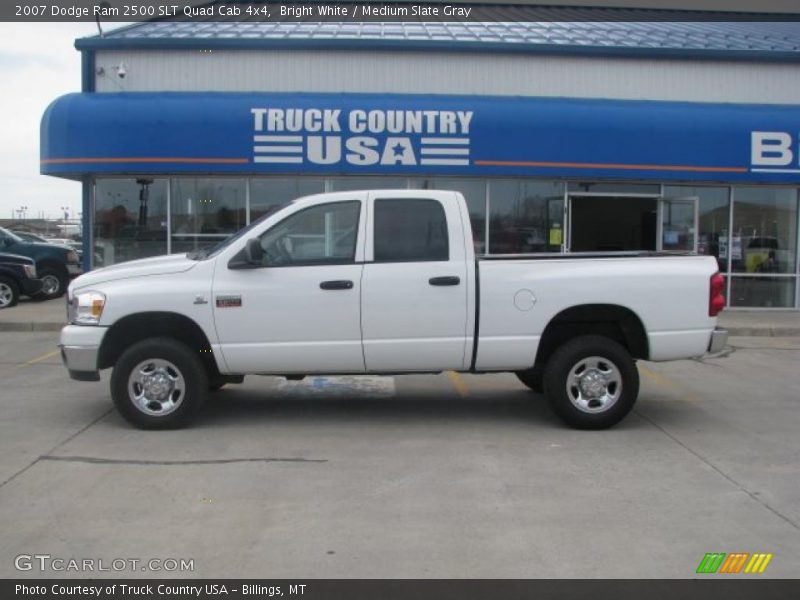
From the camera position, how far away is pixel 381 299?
22.8 ft

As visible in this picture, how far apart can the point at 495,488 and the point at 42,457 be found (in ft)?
11.5

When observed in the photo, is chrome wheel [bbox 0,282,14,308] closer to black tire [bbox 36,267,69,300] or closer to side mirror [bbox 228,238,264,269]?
black tire [bbox 36,267,69,300]

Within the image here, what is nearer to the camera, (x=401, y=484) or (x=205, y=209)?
(x=401, y=484)

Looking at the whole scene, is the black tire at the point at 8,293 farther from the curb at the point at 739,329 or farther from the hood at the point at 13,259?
the curb at the point at 739,329

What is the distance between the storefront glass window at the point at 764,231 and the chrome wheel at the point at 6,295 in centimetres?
1519

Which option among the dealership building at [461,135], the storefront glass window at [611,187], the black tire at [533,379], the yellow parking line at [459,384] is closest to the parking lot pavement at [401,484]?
the yellow parking line at [459,384]

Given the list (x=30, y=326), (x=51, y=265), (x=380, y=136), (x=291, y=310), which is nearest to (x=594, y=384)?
(x=291, y=310)

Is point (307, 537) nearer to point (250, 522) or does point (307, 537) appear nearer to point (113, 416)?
point (250, 522)

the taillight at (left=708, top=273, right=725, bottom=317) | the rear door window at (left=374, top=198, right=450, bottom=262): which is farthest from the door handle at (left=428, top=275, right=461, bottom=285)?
the taillight at (left=708, top=273, right=725, bottom=317)

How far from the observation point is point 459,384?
31.2 feet

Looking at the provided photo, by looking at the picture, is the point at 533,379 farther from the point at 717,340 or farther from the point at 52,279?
the point at 52,279

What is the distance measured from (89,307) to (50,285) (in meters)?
13.1

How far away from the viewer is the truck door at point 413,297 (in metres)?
6.96
